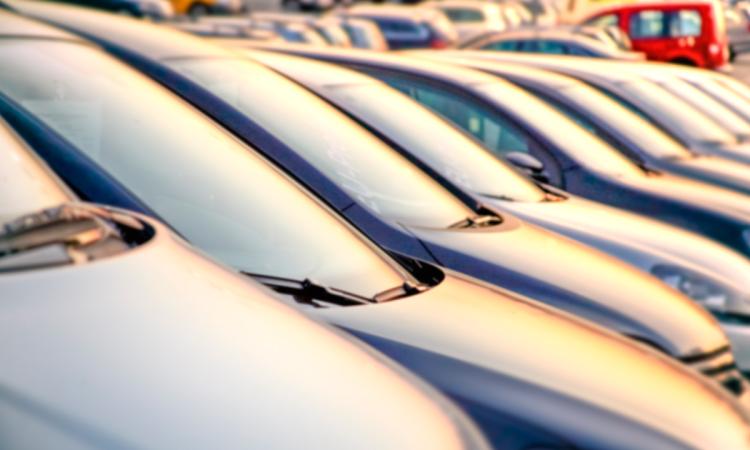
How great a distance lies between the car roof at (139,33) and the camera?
16.9ft

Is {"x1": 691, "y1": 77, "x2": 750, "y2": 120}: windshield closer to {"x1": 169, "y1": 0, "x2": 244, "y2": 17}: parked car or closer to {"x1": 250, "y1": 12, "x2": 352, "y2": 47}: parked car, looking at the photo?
{"x1": 250, "y1": 12, "x2": 352, "y2": 47}: parked car

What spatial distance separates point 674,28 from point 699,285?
20.0 metres

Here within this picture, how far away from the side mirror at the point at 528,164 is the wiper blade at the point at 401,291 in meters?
2.91

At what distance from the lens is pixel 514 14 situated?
34.3 metres

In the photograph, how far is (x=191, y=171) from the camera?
13.6ft

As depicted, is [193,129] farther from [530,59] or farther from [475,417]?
[530,59]

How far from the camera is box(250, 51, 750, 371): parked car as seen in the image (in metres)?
5.95

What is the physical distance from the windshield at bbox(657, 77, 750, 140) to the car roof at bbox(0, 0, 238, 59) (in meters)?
6.10

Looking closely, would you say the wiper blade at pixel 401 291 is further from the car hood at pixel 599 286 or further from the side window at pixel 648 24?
the side window at pixel 648 24

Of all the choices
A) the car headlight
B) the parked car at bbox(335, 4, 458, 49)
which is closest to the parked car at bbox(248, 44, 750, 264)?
the car headlight

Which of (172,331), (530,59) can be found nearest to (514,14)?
(530,59)

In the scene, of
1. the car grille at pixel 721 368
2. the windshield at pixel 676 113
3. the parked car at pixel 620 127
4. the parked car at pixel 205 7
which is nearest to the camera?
the car grille at pixel 721 368

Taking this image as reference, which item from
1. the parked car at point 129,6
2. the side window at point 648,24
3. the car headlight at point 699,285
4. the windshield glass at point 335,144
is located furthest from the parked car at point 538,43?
the windshield glass at point 335,144

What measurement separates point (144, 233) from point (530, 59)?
26.0 ft
